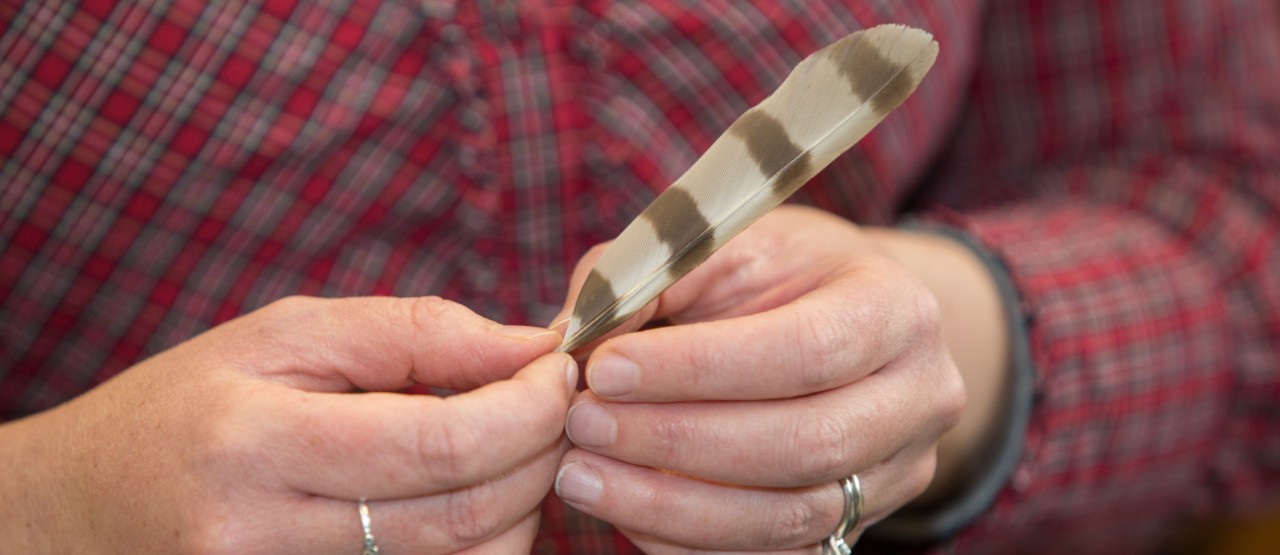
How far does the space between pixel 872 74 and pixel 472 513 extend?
314 millimetres

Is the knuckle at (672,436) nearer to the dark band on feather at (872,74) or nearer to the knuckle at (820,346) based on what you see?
the knuckle at (820,346)

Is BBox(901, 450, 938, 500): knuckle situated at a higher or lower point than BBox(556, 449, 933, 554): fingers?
lower

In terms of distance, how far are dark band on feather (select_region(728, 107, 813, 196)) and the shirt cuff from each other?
361 mm

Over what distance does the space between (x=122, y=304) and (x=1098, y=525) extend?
86 centimetres

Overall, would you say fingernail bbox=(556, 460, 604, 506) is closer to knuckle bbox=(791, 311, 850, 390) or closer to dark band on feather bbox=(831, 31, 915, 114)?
knuckle bbox=(791, 311, 850, 390)

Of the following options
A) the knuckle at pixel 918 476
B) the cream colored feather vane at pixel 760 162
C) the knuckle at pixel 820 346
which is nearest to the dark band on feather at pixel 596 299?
the cream colored feather vane at pixel 760 162

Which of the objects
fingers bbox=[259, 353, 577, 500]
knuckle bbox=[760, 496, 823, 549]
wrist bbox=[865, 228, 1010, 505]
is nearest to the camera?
fingers bbox=[259, 353, 577, 500]

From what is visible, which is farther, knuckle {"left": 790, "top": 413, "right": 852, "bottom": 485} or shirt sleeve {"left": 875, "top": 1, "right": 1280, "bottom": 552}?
shirt sleeve {"left": 875, "top": 1, "right": 1280, "bottom": 552}

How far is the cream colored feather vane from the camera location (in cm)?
49

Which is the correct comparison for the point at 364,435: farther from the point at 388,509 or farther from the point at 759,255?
the point at 759,255

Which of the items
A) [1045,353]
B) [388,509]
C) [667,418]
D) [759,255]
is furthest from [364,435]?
[1045,353]

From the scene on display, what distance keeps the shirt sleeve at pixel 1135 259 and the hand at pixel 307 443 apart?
1.57ft

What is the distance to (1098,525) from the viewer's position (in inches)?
34.6

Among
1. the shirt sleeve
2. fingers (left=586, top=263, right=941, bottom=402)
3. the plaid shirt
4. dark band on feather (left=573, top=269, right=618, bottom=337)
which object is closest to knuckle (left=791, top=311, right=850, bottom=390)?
fingers (left=586, top=263, right=941, bottom=402)
